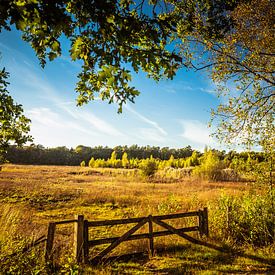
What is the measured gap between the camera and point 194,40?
32.4 ft

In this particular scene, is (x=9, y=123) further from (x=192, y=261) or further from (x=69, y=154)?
(x=69, y=154)

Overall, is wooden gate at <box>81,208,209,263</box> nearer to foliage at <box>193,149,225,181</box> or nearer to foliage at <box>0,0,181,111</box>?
foliage at <box>0,0,181,111</box>

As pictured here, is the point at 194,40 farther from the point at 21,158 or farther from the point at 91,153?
the point at 91,153

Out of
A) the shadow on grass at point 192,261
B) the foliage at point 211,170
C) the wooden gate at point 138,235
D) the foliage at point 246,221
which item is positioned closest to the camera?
the shadow on grass at point 192,261

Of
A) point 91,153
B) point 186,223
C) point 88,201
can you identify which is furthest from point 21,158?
point 186,223

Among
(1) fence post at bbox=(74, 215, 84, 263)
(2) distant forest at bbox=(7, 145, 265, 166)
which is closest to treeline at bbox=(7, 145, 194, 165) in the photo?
(2) distant forest at bbox=(7, 145, 265, 166)

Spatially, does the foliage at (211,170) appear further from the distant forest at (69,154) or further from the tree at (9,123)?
the distant forest at (69,154)

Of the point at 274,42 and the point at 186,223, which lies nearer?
the point at 274,42

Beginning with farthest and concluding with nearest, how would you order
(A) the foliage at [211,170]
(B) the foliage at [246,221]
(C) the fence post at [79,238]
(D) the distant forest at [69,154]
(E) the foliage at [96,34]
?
(D) the distant forest at [69,154] → (A) the foliage at [211,170] → (B) the foliage at [246,221] → (C) the fence post at [79,238] → (E) the foliage at [96,34]

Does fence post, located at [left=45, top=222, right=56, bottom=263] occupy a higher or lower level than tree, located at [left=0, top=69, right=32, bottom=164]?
lower

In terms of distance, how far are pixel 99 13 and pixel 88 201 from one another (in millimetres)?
19089

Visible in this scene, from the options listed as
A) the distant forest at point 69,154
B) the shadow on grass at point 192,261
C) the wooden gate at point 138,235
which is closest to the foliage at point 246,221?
the wooden gate at point 138,235

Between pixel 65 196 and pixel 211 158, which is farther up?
pixel 211 158

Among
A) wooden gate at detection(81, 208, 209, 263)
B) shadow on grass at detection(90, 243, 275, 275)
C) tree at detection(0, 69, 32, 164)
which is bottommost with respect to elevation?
shadow on grass at detection(90, 243, 275, 275)
